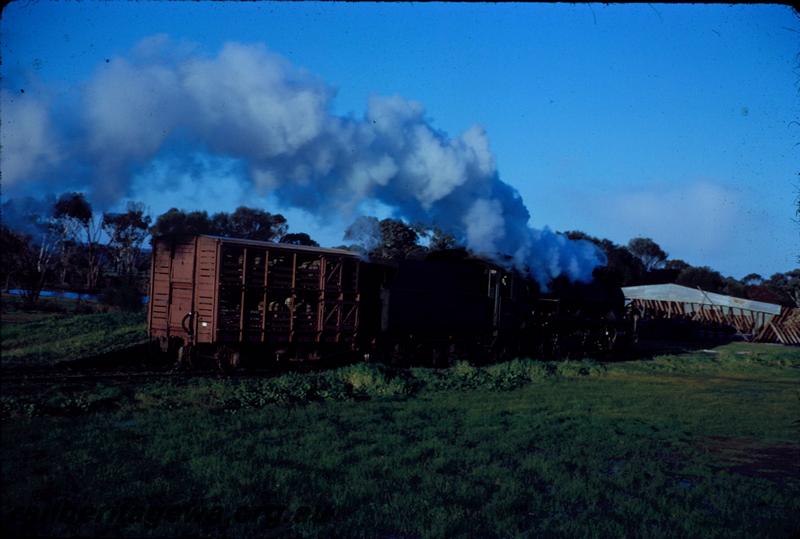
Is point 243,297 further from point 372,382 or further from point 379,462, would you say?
point 379,462

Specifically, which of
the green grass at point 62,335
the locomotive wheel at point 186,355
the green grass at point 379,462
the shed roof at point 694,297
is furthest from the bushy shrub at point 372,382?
the shed roof at point 694,297

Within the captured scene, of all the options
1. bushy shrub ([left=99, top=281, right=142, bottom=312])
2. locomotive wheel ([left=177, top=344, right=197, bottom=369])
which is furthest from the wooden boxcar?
bushy shrub ([left=99, top=281, right=142, bottom=312])

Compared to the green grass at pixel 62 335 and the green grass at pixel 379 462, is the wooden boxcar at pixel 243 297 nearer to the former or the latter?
the green grass at pixel 379 462

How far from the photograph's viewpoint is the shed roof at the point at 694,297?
50156 mm

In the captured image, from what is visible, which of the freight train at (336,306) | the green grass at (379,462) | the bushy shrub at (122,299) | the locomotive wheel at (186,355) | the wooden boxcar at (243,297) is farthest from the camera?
the bushy shrub at (122,299)

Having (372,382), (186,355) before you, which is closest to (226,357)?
(186,355)

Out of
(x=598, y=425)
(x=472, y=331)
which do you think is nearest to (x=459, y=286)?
(x=472, y=331)

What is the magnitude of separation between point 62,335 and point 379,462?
17.5 metres

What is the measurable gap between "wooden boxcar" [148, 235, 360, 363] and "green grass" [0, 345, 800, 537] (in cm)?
222

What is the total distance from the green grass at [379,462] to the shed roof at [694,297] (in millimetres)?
40811

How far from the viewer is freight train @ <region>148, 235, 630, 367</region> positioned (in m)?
16.0

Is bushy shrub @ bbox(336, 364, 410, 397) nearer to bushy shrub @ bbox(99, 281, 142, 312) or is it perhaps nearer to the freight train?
the freight train

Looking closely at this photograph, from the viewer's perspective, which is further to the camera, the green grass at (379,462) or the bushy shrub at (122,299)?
the bushy shrub at (122,299)

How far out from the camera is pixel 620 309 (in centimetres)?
2930
